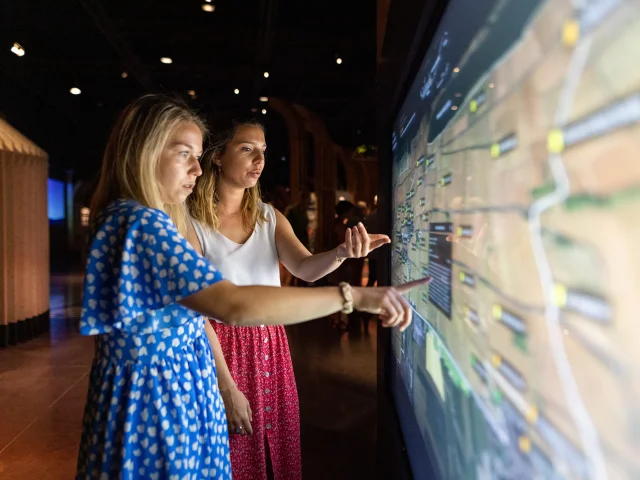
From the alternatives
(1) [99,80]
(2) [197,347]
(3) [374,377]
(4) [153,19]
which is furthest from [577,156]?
(1) [99,80]

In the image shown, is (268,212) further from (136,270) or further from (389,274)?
(136,270)

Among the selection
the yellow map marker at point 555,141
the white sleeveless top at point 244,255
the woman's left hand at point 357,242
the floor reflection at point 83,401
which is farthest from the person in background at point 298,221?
the yellow map marker at point 555,141

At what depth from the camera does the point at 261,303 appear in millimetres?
942

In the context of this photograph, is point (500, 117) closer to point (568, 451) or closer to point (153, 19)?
point (568, 451)

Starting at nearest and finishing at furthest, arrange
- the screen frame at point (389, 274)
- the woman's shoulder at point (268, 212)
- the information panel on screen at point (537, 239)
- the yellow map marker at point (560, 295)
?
the information panel on screen at point (537, 239) → the yellow map marker at point (560, 295) → the screen frame at point (389, 274) → the woman's shoulder at point (268, 212)

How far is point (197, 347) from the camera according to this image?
4.07 feet

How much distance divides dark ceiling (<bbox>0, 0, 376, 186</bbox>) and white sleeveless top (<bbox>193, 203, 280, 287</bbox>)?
16.1 feet

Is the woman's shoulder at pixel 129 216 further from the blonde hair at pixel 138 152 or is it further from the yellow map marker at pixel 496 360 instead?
the yellow map marker at pixel 496 360

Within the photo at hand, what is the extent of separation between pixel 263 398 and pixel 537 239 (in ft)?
4.63

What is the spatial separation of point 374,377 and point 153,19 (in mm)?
5997

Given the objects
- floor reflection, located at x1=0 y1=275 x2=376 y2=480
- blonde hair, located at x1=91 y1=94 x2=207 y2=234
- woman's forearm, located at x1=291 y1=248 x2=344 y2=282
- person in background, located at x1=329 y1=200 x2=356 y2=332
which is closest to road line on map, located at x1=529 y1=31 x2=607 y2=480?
blonde hair, located at x1=91 y1=94 x2=207 y2=234

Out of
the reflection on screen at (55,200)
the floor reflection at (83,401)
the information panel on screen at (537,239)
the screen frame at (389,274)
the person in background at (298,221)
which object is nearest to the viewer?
the information panel on screen at (537,239)

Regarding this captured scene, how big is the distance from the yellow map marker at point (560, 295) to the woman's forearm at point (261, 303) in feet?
1.49

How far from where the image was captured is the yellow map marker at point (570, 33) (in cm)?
51
